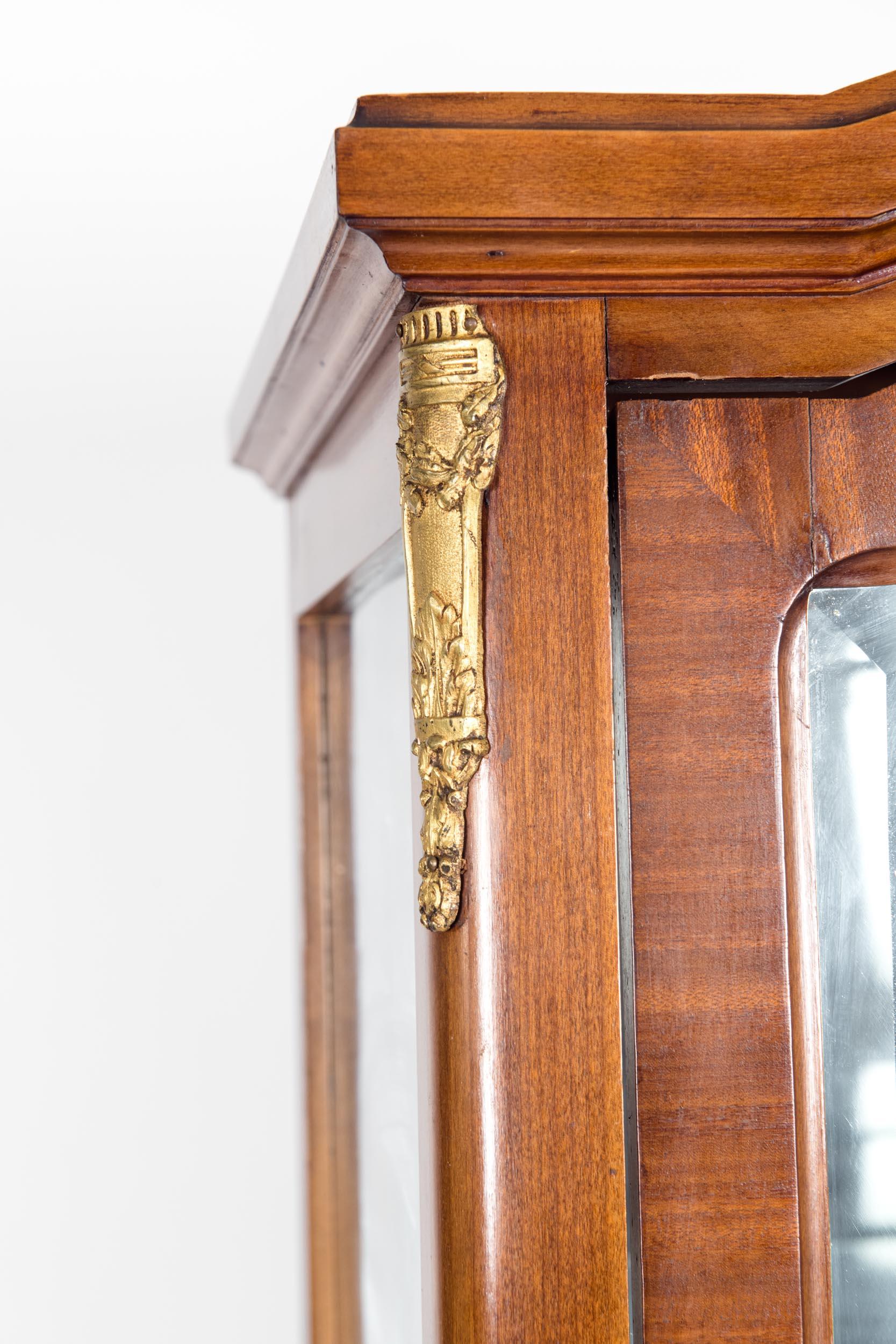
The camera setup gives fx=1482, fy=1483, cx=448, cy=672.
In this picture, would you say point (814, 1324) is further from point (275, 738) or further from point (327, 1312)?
point (275, 738)

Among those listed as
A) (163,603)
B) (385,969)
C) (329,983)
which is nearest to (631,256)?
(385,969)

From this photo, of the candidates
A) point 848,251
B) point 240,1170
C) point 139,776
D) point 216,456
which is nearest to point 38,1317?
point 240,1170

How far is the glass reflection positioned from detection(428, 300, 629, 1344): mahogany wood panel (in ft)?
0.41

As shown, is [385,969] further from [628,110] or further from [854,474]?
[628,110]

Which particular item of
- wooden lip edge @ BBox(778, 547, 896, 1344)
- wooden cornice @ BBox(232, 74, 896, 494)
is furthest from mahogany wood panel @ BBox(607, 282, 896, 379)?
wooden lip edge @ BBox(778, 547, 896, 1344)

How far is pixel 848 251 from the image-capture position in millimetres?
730

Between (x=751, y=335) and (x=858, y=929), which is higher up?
(x=751, y=335)

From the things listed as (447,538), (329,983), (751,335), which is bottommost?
(329,983)

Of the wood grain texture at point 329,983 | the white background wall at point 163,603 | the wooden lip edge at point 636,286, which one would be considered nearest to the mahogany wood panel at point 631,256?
the wooden lip edge at point 636,286

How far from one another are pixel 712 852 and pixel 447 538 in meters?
0.21

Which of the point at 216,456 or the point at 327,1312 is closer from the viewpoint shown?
the point at 327,1312

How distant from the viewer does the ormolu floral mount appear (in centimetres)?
72

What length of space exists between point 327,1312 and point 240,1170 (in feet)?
1.41

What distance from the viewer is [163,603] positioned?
1771mm
